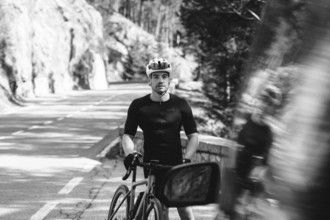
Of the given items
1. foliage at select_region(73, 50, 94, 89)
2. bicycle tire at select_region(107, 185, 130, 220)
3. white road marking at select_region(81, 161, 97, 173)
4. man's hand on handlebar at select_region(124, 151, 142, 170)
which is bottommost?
foliage at select_region(73, 50, 94, 89)

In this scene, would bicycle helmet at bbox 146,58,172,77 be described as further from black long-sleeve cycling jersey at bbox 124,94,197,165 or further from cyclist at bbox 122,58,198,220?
black long-sleeve cycling jersey at bbox 124,94,197,165

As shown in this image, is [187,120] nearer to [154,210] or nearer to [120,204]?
[120,204]

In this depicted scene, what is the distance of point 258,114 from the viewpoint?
1330 millimetres

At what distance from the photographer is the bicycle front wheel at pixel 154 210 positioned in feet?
12.2

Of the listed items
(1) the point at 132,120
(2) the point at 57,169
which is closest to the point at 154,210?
(1) the point at 132,120

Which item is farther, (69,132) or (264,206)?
(69,132)

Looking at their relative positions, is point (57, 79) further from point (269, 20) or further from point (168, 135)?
point (269, 20)

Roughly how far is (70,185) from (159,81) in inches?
210

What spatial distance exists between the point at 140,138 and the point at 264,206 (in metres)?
11.1

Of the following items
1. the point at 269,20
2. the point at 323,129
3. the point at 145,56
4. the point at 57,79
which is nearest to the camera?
the point at 323,129

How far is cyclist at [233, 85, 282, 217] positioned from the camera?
1279 millimetres

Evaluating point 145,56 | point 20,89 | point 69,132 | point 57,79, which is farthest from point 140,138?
point 145,56

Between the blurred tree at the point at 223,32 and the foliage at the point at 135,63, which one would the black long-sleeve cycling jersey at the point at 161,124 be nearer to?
the blurred tree at the point at 223,32

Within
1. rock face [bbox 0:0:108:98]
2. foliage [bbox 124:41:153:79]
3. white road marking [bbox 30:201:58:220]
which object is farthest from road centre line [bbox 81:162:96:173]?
foliage [bbox 124:41:153:79]
